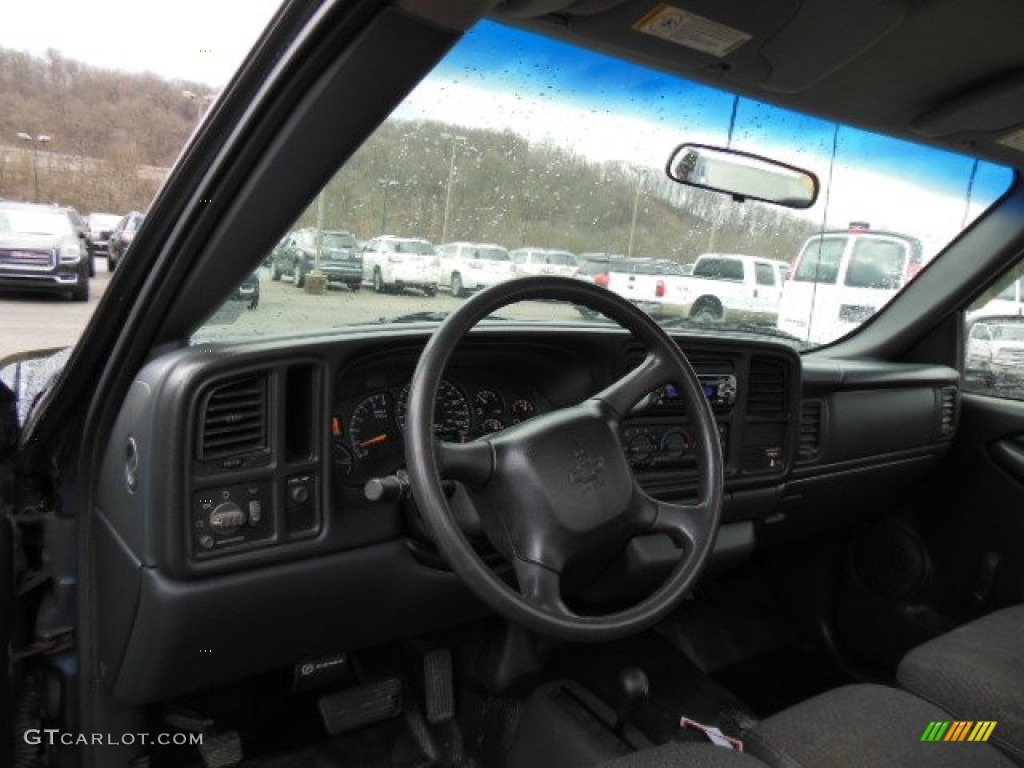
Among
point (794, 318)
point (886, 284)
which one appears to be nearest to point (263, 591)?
point (794, 318)

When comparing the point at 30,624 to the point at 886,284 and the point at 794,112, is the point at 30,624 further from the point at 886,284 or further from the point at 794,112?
the point at 886,284

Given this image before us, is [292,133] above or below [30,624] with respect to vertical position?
above

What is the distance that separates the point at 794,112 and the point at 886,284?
1.20 metres

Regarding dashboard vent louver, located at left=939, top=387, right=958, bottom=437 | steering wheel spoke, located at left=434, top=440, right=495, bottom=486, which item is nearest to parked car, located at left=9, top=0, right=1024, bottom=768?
steering wheel spoke, located at left=434, top=440, right=495, bottom=486

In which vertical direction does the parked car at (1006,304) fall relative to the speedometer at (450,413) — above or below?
above

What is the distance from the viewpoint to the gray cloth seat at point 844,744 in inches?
60.6

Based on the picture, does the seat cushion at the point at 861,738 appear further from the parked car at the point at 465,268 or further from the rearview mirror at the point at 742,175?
the rearview mirror at the point at 742,175

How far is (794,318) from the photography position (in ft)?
10.5

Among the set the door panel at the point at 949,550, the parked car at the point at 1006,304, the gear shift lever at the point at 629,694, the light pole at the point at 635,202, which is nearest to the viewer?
the gear shift lever at the point at 629,694

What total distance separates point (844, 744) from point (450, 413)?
3.72 ft

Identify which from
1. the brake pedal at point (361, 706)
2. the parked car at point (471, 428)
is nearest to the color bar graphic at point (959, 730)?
the parked car at point (471, 428)

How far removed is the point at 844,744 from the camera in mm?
1608

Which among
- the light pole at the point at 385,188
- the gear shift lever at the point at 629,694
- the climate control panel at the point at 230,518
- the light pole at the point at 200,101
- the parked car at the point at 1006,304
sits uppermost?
the light pole at the point at 200,101

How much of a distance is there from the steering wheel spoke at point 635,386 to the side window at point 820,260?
5.24 ft
